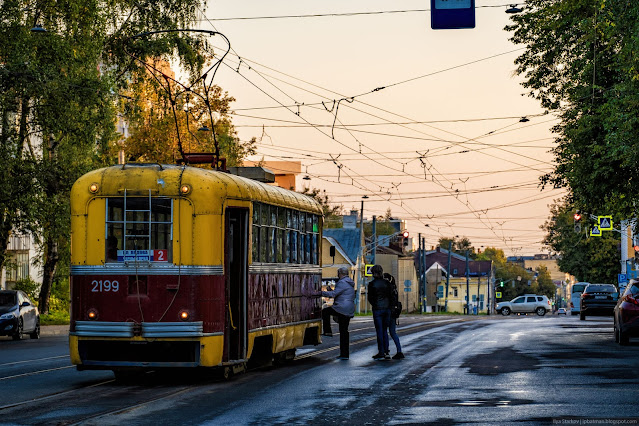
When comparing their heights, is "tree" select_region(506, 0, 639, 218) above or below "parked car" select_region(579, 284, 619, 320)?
above

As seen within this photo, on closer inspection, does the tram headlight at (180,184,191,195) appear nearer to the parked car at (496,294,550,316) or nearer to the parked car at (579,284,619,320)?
the parked car at (579,284,619,320)

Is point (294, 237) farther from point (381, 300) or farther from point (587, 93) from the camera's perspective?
point (587, 93)

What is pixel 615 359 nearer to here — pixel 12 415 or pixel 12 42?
pixel 12 415

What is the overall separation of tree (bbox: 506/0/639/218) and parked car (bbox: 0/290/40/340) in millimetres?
15523

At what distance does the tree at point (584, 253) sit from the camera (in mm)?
78775

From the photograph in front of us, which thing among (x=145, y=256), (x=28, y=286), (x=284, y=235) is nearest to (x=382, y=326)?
(x=284, y=235)

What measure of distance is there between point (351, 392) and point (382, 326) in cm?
700

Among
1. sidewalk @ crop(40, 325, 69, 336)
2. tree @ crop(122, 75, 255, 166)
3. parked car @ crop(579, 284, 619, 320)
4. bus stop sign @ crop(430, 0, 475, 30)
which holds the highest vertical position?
tree @ crop(122, 75, 255, 166)

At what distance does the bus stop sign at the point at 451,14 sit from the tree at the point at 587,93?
612 centimetres

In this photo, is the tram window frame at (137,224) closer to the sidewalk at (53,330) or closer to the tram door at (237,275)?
the tram door at (237,275)

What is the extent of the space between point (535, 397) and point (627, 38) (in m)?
10.5

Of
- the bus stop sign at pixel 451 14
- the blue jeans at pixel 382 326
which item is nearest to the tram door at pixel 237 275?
the bus stop sign at pixel 451 14

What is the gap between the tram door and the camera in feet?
52.0

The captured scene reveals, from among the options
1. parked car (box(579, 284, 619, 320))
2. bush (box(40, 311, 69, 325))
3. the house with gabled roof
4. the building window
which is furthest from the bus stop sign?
the house with gabled roof
